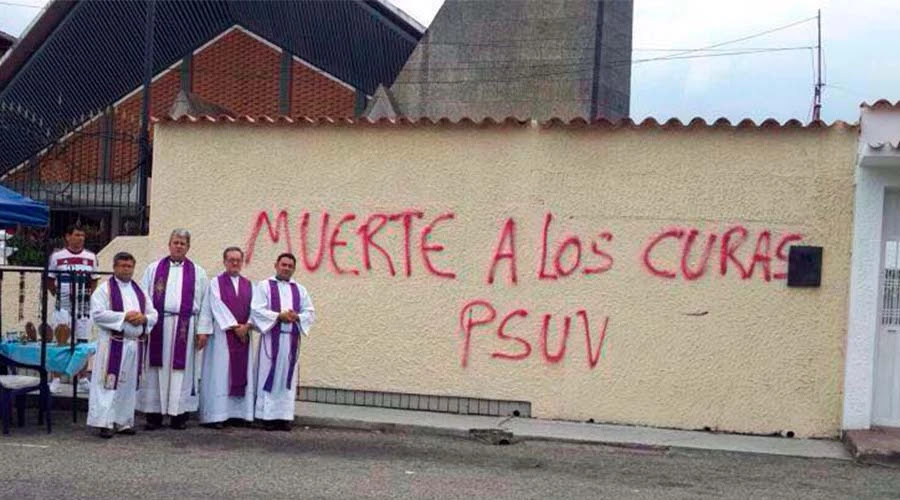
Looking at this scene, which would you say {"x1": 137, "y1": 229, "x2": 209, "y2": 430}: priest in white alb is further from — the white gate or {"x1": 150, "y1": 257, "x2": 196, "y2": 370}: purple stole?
the white gate

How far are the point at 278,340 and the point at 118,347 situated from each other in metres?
1.45

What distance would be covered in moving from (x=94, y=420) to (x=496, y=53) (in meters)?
14.0

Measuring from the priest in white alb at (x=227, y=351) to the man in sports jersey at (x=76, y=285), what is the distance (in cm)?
151

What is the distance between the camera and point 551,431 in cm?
1027

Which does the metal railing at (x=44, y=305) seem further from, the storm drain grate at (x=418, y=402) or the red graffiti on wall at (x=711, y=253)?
the red graffiti on wall at (x=711, y=253)

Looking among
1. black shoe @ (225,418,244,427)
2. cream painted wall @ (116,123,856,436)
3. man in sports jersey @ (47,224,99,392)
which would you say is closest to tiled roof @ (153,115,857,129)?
cream painted wall @ (116,123,856,436)

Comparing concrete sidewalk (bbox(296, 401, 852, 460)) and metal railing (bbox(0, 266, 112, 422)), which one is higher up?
metal railing (bbox(0, 266, 112, 422))

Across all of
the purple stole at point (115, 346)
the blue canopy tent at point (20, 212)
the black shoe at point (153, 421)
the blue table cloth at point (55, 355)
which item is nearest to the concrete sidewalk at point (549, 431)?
the black shoe at point (153, 421)

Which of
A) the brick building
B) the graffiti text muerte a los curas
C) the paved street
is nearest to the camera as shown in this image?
the paved street

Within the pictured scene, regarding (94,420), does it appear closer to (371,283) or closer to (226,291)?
(226,291)

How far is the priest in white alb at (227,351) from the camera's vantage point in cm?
1034

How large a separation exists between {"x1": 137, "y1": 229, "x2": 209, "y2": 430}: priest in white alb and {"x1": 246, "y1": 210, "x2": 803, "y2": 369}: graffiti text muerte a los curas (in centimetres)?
145

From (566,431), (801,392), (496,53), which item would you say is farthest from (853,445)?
(496,53)

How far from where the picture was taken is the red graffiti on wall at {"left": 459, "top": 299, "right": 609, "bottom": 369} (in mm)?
10812
